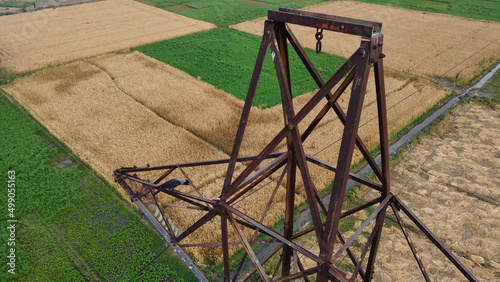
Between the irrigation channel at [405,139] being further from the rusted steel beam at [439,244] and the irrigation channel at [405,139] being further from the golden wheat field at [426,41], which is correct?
the rusted steel beam at [439,244]

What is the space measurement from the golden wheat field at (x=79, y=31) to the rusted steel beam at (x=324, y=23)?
2215 centimetres

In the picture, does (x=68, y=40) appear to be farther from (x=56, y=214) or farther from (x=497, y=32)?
(x=497, y=32)

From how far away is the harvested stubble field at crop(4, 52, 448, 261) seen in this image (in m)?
13.4

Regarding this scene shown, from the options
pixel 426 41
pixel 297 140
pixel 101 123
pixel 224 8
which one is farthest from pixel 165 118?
pixel 224 8

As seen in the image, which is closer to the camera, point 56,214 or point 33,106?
point 56,214

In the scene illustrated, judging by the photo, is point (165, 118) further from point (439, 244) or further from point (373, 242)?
point (439, 244)

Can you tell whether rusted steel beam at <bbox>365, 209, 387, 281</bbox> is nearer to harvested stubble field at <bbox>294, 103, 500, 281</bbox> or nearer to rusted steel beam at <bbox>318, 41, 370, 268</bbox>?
rusted steel beam at <bbox>318, 41, 370, 268</bbox>

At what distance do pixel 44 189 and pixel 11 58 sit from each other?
653 inches

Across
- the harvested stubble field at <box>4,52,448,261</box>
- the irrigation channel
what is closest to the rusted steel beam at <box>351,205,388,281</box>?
the irrigation channel

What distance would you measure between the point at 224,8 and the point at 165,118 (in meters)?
23.0

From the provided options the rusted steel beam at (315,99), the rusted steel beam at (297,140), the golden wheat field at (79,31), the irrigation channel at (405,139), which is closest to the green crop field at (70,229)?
the irrigation channel at (405,139)

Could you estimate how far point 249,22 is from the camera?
103 ft

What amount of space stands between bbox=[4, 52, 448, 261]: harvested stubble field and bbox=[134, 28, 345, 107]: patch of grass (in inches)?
38.6

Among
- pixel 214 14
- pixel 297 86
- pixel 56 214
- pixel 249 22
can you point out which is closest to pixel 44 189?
pixel 56 214
